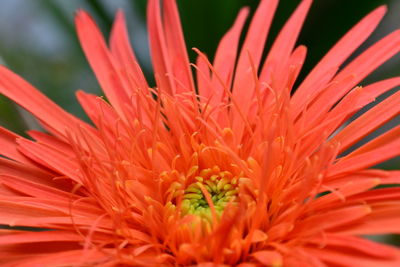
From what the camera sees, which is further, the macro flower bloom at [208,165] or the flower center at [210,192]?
the flower center at [210,192]

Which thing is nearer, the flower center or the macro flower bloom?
the macro flower bloom

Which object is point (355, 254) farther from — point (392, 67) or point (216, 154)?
point (392, 67)

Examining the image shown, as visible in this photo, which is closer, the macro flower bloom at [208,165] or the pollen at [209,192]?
the macro flower bloom at [208,165]

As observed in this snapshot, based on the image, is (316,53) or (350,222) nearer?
(350,222)

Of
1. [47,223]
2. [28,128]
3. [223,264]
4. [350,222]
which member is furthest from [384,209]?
[28,128]
